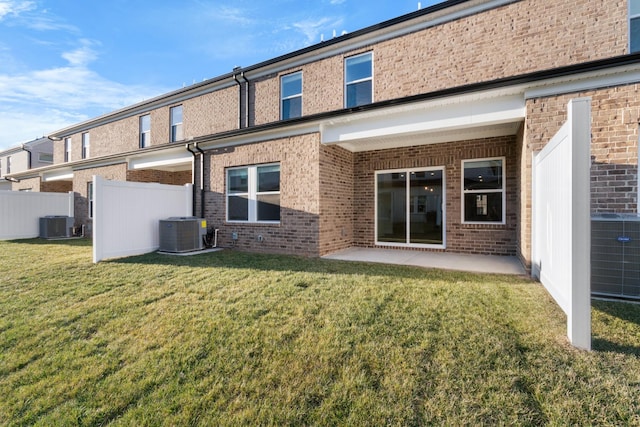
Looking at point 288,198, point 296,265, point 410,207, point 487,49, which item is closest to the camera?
point 296,265

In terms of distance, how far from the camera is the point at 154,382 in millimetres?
2527

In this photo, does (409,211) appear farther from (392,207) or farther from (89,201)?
(89,201)

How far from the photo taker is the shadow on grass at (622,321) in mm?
2709

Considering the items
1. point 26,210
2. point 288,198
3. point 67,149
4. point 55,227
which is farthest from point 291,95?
point 67,149

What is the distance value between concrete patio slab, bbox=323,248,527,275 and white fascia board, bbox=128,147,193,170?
21.9ft

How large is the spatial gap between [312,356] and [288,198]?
5764 mm

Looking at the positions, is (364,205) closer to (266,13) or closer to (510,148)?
(510,148)

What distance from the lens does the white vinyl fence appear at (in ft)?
8.90

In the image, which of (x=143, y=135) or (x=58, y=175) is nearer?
(x=143, y=135)

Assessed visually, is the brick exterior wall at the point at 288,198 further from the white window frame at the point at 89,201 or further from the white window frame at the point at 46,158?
the white window frame at the point at 46,158

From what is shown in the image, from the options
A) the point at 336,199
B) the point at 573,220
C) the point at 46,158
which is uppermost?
the point at 46,158

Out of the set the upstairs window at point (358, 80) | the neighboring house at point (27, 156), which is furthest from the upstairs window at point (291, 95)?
the neighboring house at point (27, 156)

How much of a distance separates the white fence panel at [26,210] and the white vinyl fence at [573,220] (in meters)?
18.7

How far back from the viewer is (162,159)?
1120 cm
